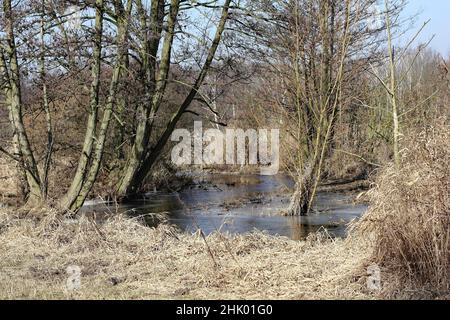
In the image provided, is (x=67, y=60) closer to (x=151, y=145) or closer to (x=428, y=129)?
(x=151, y=145)

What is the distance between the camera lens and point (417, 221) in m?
6.01

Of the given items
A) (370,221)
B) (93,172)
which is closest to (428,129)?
(370,221)

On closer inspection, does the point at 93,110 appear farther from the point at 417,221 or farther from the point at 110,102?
the point at 417,221

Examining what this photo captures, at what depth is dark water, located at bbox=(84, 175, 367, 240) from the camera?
12844 mm

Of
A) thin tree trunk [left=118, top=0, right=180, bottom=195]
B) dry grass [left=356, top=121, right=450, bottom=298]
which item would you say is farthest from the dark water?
dry grass [left=356, top=121, right=450, bottom=298]

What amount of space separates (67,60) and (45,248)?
5565 mm

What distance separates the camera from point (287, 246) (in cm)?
825

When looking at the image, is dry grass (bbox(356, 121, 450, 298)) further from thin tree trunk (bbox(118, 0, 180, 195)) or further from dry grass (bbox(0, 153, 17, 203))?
dry grass (bbox(0, 153, 17, 203))

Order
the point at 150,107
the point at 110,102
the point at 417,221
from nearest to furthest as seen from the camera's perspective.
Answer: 1. the point at 417,221
2. the point at 110,102
3. the point at 150,107

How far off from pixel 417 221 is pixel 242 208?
10435mm

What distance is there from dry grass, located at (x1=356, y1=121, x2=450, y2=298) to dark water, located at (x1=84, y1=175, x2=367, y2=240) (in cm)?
415

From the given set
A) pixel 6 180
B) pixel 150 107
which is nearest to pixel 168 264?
pixel 150 107

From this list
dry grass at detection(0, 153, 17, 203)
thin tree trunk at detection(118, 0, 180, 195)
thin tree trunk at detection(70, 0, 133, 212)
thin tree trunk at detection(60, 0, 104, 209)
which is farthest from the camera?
dry grass at detection(0, 153, 17, 203)

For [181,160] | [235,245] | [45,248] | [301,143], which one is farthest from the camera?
[181,160]
